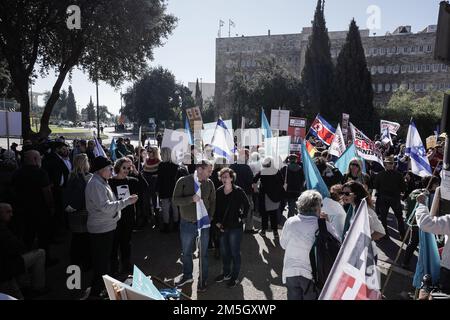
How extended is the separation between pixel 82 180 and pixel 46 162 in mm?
2831

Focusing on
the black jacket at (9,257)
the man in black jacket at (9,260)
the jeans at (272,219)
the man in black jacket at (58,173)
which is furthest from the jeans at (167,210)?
the black jacket at (9,257)

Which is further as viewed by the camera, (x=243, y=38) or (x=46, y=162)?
(x=243, y=38)

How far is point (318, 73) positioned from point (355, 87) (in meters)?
5.22

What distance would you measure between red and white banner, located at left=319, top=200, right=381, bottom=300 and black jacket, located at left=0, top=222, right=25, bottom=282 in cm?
340

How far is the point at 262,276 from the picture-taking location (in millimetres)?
6301

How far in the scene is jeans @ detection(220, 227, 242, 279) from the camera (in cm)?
579

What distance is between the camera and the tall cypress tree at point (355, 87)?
45312 millimetres

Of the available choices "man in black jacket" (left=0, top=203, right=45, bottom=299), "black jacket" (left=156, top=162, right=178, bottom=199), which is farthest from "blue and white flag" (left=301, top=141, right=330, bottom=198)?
"man in black jacket" (left=0, top=203, right=45, bottom=299)

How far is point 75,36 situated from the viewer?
798 inches

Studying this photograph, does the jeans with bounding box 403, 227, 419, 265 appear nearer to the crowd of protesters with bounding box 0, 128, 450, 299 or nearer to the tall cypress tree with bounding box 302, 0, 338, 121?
the crowd of protesters with bounding box 0, 128, 450, 299

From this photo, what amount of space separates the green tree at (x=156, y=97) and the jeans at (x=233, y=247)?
58813 millimetres

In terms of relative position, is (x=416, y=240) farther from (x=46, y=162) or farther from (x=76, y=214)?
(x=46, y=162)
